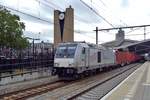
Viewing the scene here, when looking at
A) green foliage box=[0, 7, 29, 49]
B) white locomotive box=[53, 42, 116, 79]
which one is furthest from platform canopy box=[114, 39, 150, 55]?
white locomotive box=[53, 42, 116, 79]

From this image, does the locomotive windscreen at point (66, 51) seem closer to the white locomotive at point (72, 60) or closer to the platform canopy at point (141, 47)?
the white locomotive at point (72, 60)

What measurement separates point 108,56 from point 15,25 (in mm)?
11837

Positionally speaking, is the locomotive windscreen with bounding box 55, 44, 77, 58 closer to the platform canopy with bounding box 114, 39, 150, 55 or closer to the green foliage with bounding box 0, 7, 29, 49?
the green foliage with bounding box 0, 7, 29, 49

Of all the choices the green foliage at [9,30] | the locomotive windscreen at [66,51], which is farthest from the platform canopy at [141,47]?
the locomotive windscreen at [66,51]

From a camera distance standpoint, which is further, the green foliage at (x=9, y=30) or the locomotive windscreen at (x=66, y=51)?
the green foliage at (x=9, y=30)

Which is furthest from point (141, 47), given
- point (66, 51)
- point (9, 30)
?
point (66, 51)

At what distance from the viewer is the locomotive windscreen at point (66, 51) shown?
26372mm

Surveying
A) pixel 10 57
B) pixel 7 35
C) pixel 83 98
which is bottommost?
pixel 83 98

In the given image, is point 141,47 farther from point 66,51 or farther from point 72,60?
point 72,60

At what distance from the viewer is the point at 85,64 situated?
28.1 meters


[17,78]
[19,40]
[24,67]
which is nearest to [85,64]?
[24,67]

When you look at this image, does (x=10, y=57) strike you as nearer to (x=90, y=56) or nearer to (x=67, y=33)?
(x=90, y=56)

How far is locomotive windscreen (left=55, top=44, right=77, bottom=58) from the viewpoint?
26.4 m

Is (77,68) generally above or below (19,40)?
below
